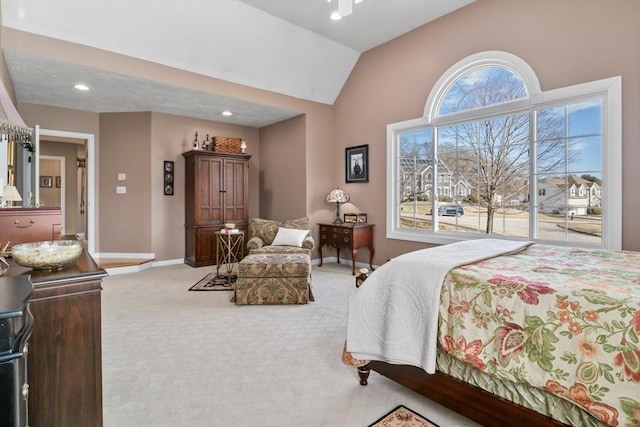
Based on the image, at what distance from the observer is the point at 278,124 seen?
19.9 ft

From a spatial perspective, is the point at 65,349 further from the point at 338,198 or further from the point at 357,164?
the point at 357,164

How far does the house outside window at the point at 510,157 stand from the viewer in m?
3.03

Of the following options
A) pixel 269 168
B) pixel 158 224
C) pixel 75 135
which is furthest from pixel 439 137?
pixel 75 135

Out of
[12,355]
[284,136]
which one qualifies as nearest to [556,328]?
[12,355]

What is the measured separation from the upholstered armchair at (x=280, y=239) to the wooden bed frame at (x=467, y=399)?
2.45 m

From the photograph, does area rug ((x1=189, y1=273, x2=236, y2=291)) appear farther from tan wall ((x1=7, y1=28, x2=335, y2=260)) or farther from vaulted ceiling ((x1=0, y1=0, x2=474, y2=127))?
vaulted ceiling ((x1=0, y1=0, x2=474, y2=127))

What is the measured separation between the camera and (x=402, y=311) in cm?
167

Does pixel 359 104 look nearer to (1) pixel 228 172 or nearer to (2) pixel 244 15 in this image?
(2) pixel 244 15

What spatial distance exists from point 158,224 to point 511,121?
5429 mm

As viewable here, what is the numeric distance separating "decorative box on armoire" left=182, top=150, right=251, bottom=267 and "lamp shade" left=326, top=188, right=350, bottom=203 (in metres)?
1.70

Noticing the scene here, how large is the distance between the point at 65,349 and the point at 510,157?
13.5 feet

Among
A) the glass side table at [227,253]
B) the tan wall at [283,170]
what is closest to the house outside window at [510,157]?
the tan wall at [283,170]

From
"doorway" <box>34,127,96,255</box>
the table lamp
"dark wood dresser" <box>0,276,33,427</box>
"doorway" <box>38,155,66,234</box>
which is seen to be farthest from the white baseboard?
"dark wood dresser" <box>0,276,33,427</box>

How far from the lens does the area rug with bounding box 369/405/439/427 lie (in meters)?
1.63
